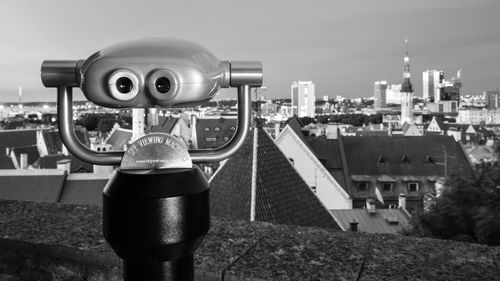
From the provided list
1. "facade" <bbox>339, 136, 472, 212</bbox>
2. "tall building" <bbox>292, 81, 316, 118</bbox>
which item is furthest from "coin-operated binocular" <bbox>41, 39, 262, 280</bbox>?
"tall building" <bbox>292, 81, 316, 118</bbox>

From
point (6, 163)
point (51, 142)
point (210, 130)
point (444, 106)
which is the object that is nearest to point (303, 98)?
point (444, 106)

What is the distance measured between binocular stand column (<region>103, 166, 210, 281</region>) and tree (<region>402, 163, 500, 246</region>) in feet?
49.0

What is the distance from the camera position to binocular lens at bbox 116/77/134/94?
1.11 metres

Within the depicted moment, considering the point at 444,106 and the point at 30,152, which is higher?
the point at 444,106

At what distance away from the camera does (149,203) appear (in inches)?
42.6

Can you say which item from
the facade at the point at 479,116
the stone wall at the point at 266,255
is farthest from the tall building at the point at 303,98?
the stone wall at the point at 266,255

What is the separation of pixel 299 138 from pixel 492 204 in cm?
1338

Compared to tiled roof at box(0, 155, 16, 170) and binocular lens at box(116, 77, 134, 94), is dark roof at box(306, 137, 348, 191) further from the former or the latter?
binocular lens at box(116, 77, 134, 94)

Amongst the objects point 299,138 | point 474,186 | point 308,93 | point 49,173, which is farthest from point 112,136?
point 308,93

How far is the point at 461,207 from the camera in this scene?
15297mm

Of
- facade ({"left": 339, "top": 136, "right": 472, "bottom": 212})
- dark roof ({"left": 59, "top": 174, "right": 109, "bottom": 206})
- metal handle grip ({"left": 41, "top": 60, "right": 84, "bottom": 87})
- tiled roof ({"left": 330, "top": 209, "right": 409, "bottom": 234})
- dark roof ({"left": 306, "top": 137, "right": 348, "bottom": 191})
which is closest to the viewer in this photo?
metal handle grip ({"left": 41, "top": 60, "right": 84, "bottom": 87})

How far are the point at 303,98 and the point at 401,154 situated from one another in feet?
273

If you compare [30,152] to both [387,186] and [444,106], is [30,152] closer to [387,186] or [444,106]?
[387,186]

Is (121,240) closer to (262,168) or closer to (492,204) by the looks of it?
(262,168)
